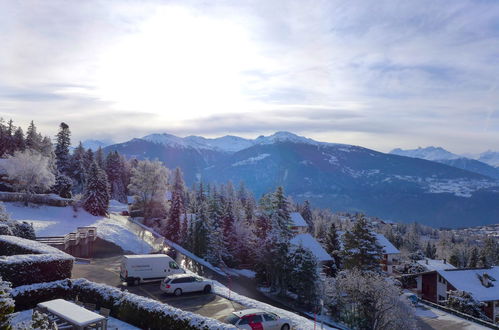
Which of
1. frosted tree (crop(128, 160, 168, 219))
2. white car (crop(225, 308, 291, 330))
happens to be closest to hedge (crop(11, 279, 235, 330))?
white car (crop(225, 308, 291, 330))

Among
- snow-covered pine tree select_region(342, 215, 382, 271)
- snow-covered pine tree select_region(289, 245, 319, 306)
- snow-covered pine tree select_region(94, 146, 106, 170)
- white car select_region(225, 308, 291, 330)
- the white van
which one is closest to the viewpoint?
white car select_region(225, 308, 291, 330)

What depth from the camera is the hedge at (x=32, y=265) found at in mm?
21750

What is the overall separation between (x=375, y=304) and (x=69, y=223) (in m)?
42.5

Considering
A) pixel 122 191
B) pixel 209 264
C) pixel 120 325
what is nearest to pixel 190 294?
pixel 120 325

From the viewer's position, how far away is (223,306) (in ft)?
80.7

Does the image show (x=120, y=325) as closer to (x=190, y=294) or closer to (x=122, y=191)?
(x=190, y=294)

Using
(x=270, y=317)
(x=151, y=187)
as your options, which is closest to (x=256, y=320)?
(x=270, y=317)

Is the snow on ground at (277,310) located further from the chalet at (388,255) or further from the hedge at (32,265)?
the chalet at (388,255)

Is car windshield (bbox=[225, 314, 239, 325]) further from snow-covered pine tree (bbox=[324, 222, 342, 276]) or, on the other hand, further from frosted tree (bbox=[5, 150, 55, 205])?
frosted tree (bbox=[5, 150, 55, 205])

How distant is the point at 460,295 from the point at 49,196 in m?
61.7

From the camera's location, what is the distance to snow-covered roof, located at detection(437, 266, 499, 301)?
171 feet

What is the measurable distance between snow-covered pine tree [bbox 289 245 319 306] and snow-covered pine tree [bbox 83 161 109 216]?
35.2m

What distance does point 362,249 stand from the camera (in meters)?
45.8

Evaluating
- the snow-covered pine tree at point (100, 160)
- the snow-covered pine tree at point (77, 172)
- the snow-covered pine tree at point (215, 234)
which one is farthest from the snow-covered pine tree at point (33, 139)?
the snow-covered pine tree at point (215, 234)
